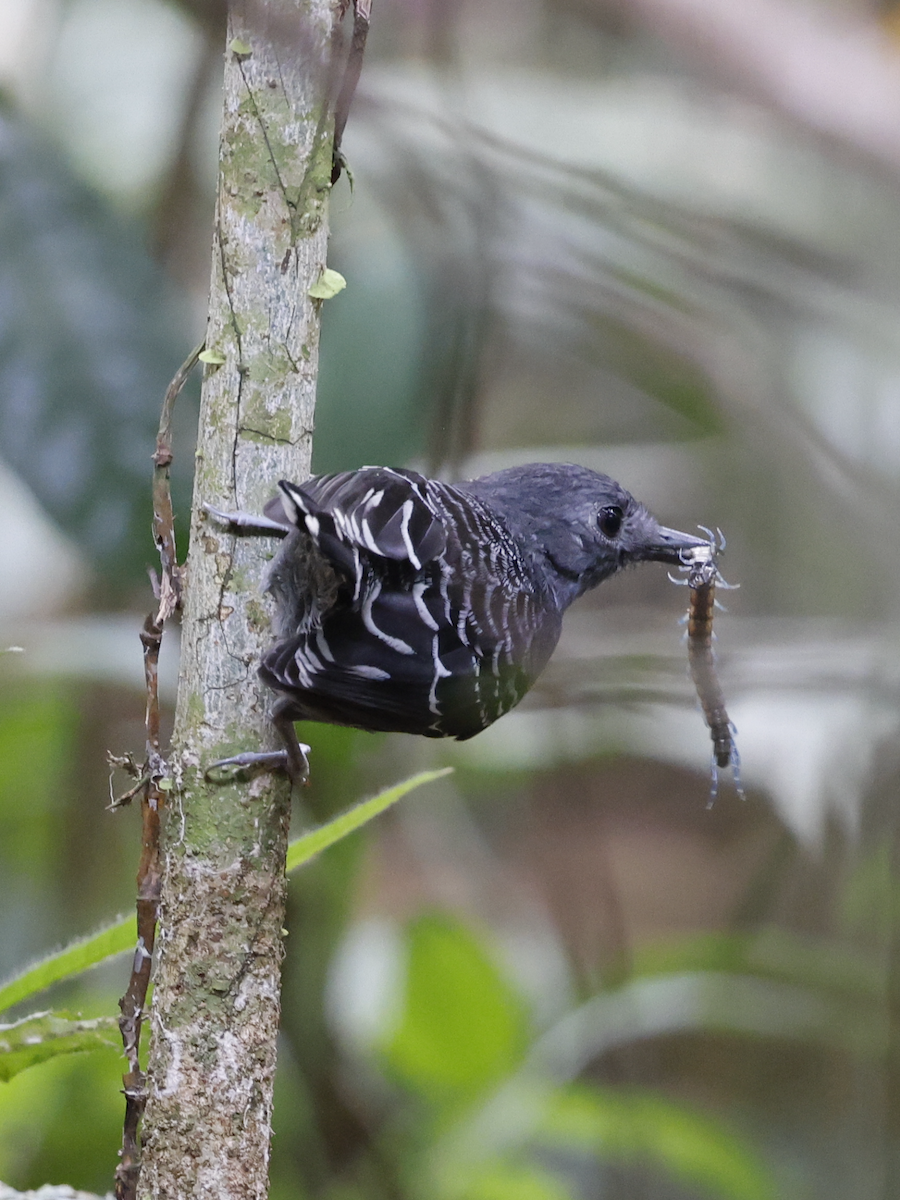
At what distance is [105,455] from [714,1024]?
2.15 meters

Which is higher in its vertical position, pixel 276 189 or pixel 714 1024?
pixel 276 189

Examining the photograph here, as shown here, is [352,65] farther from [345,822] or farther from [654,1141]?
[654,1141]

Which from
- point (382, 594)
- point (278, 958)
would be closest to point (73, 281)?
point (382, 594)

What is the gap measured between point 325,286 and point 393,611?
0.52 meters

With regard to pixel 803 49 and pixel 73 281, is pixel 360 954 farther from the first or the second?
pixel 803 49

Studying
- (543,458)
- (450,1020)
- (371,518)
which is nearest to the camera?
(371,518)

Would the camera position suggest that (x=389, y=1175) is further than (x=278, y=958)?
Yes

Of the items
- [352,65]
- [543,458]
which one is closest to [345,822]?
[352,65]

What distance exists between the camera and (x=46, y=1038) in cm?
152

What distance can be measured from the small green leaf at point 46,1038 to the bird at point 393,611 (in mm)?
353

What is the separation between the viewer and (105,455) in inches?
102

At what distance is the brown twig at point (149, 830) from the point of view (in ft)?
4.80

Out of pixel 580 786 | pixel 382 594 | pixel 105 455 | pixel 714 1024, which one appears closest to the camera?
pixel 382 594

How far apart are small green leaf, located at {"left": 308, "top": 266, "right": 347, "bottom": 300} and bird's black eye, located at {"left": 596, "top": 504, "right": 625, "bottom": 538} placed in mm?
1122
